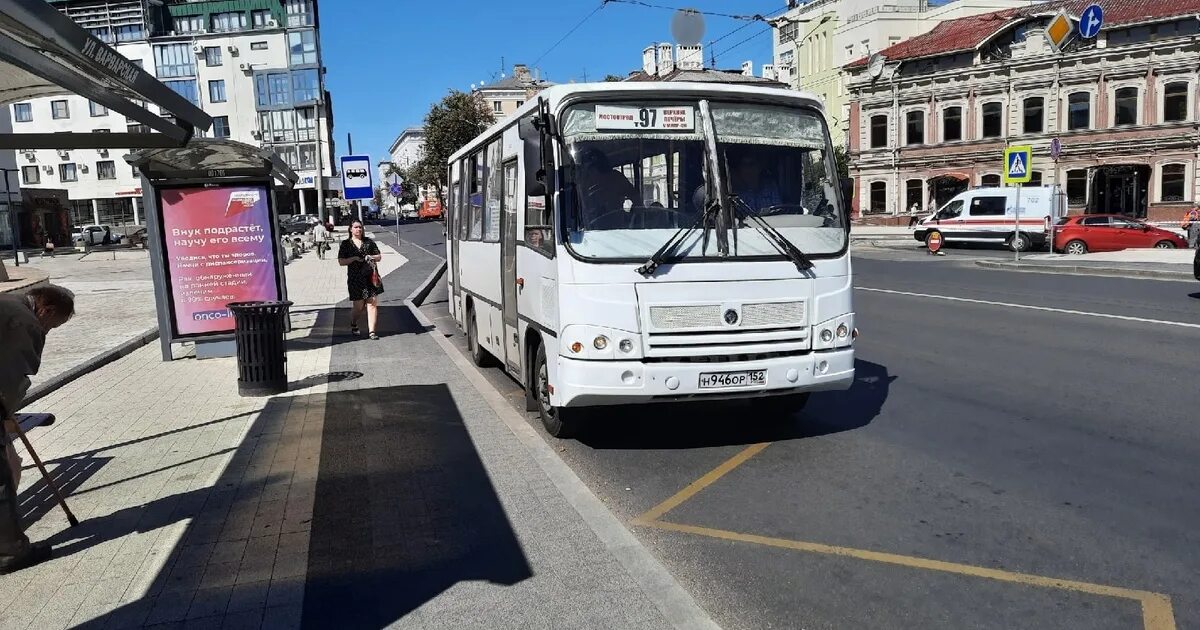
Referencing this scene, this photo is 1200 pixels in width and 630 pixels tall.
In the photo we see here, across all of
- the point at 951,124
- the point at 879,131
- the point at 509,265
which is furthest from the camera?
the point at 879,131

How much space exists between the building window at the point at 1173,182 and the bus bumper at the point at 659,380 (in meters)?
47.6

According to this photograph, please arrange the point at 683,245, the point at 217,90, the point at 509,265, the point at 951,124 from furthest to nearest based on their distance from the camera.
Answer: the point at 217,90, the point at 951,124, the point at 509,265, the point at 683,245

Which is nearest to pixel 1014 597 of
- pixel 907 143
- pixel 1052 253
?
pixel 1052 253

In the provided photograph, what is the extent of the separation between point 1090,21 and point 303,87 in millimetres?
58960

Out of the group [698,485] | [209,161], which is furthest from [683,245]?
[209,161]

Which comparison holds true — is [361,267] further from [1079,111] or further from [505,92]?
[505,92]

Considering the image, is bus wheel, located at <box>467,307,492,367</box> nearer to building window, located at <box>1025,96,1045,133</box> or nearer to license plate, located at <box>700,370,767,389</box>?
license plate, located at <box>700,370,767,389</box>

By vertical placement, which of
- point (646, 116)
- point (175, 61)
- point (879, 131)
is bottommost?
point (646, 116)

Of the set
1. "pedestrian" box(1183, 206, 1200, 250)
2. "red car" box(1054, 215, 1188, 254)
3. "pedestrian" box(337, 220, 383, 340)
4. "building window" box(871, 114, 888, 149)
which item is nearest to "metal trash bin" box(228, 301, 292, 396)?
"pedestrian" box(337, 220, 383, 340)

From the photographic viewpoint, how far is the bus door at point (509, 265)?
8.21m

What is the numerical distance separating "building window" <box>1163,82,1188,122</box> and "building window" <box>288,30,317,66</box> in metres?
62.0

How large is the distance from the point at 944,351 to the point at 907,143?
47.6 metres

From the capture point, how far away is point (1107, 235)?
31.3m

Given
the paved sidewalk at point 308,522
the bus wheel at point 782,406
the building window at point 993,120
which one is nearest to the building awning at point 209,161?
the paved sidewalk at point 308,522
